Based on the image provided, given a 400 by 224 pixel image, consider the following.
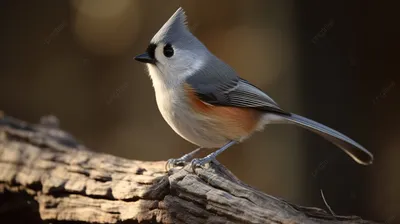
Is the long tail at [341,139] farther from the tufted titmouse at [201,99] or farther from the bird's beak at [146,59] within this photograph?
the bird's beak at [146,59]

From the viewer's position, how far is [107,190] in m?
2.14

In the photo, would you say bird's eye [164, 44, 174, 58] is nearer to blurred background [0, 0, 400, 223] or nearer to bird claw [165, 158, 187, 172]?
bird claw [165, 158, 187, 172]

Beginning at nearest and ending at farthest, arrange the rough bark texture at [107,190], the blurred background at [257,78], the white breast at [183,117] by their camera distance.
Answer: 1. the rough bark texture at [107,190]
2. the white breast at [183,117]
3. the blurred background at [257,78]

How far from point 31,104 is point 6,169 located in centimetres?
158

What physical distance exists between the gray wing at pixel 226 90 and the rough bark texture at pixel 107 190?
1.08ft

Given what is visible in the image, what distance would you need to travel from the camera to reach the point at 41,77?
405 centimetres

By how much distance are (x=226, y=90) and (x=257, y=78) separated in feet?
4.16

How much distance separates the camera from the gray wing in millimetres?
2162

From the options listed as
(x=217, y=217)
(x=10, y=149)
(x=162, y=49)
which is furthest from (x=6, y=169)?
(x=217, y=217)

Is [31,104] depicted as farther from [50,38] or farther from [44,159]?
[44,159]

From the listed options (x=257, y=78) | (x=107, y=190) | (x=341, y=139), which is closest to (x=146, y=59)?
(x=107, y=190)

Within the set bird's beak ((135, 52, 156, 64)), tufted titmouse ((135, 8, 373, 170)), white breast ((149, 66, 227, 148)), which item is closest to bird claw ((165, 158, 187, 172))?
tufted titmouse ((135, 8, 373, 170))

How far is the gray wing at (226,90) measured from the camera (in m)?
2.16

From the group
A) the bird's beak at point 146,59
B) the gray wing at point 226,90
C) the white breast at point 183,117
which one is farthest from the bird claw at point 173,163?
the bird's beak at point 146,59
